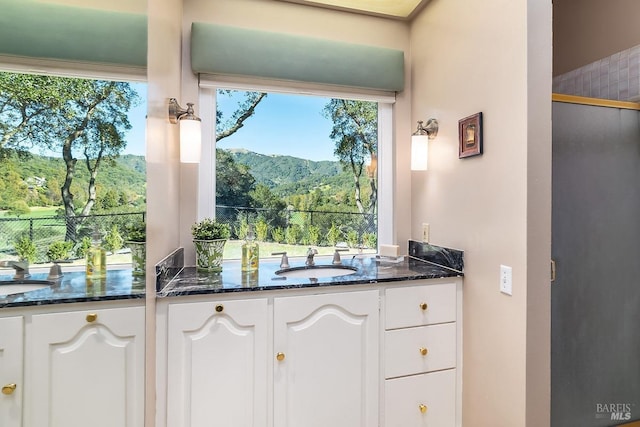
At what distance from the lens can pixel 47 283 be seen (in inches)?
35.7

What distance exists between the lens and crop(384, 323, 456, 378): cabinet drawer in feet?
5.41

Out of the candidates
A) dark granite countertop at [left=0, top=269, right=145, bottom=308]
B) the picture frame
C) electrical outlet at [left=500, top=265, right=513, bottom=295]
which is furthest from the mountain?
electrical outlet at [left=500, top=265, right=513, bottom=295]

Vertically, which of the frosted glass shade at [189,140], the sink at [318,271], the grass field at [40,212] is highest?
the frosted glass shade at [189,140]

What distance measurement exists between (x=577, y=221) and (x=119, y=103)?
2.10m

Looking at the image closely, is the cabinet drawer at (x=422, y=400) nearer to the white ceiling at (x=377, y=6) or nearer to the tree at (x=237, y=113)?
the tree at (x=237, y=113)

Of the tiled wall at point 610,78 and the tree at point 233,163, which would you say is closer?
the tiled wall at point 610,78

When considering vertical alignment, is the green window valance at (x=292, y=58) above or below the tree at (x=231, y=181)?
above

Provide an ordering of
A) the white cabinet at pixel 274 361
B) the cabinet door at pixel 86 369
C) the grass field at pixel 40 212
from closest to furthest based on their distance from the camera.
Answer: the grass field at pixel 40 212 → the cabinet door at pixel 86 369 → the white cabinet at pixel 274 361

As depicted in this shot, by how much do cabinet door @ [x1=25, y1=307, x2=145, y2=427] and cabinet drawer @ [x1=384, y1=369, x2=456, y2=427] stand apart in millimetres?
1180

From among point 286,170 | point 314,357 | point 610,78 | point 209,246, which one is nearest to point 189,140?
point 209,246

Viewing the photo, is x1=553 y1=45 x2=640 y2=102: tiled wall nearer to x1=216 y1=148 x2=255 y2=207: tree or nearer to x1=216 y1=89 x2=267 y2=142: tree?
x1=216 y1=89 x2=267 y2=142: tree

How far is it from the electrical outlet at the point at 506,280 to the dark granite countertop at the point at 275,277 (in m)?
0.28

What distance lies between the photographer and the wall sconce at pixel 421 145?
197 centimetres

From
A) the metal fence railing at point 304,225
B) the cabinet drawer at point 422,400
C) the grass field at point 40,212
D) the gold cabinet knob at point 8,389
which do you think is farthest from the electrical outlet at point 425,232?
the gold cabinet knob at point 8,389
